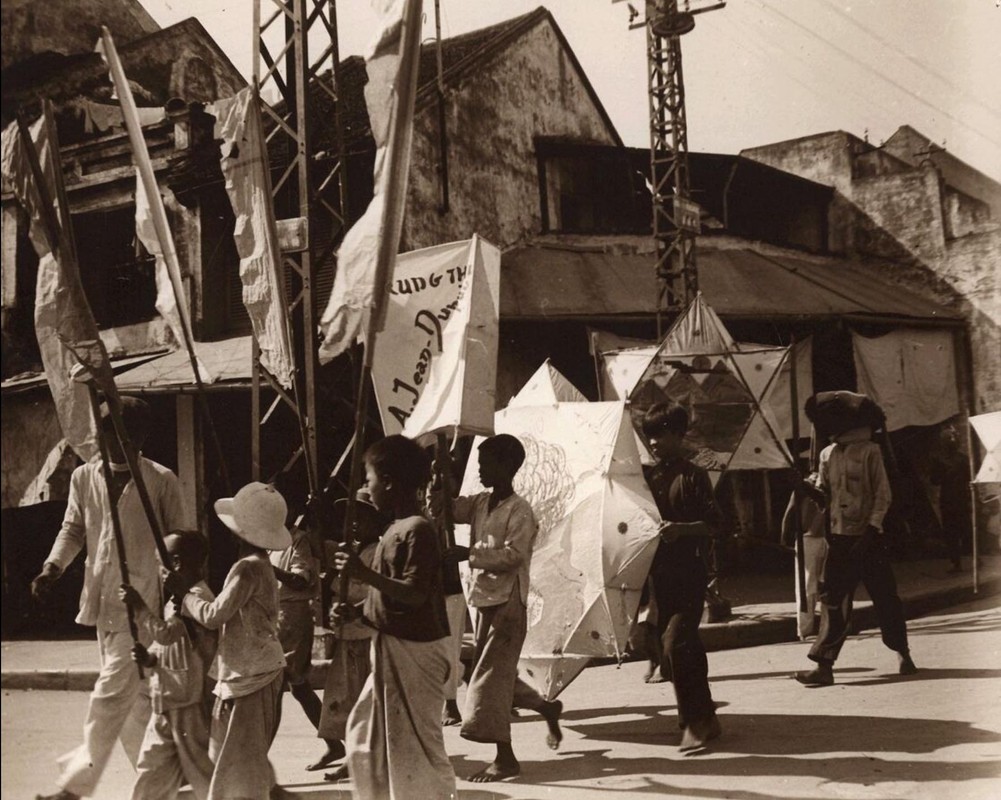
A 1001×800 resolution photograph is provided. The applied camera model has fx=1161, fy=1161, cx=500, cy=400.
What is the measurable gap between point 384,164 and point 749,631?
689 cm

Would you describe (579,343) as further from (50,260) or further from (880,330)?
(50,260)

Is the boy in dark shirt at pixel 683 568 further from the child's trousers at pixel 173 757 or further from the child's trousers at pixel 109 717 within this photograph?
the child's trousers at pixel 109 717

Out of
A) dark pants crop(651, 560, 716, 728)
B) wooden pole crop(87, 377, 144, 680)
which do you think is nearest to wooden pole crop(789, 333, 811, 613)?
dark pants crop(651, 560, 716, 728)

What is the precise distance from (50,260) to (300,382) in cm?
420

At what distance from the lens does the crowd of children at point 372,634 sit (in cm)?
420

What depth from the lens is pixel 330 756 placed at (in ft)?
18.8

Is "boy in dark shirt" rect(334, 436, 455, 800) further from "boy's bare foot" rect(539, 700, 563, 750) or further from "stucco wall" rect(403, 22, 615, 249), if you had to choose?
"stucco wall" rect(403, 22, 615, 249)

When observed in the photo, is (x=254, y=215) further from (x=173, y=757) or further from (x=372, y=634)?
(x=173, y=757)

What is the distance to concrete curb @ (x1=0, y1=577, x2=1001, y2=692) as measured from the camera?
885 centimetres

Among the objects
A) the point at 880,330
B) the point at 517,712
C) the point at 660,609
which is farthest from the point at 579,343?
the point at 660,609

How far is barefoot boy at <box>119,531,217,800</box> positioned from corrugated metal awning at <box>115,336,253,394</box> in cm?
630

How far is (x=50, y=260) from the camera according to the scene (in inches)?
187

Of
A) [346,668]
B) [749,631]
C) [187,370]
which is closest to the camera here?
[346,668]

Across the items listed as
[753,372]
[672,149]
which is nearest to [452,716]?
[753,372]
